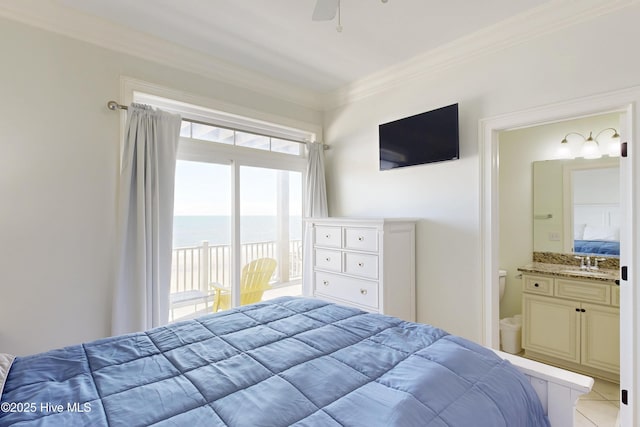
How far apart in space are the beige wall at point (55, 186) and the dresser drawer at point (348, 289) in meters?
1.80

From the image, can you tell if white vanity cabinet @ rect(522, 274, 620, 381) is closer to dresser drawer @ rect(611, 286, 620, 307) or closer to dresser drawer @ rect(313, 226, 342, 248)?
dresser drawer @ rect(611, 286, 620, 307)

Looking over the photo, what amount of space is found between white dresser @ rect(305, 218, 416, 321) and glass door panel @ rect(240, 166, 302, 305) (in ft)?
1.98

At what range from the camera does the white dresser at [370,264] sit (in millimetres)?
2611

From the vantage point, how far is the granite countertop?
257 centimetres

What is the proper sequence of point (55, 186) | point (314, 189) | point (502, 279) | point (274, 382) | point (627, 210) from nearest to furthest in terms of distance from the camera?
point (274, 382), point (627, 210), point (55, 186), point (502, 279), point (314, 189)

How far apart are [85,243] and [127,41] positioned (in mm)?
1570

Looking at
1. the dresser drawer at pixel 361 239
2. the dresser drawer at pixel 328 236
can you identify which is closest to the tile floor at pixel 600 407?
the dresser drawer at pixel 361 239

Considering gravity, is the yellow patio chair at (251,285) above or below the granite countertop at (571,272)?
below

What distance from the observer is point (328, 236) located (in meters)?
3.05

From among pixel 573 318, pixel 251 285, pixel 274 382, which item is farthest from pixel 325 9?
pixel 573 318

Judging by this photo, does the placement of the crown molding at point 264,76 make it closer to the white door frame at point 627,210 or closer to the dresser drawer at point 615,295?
the white door frame at point 627,210

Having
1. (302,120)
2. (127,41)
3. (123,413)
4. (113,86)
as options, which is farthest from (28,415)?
(302,120)

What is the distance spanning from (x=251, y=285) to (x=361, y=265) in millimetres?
1250

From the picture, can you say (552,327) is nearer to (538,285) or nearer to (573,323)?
(573,323)
